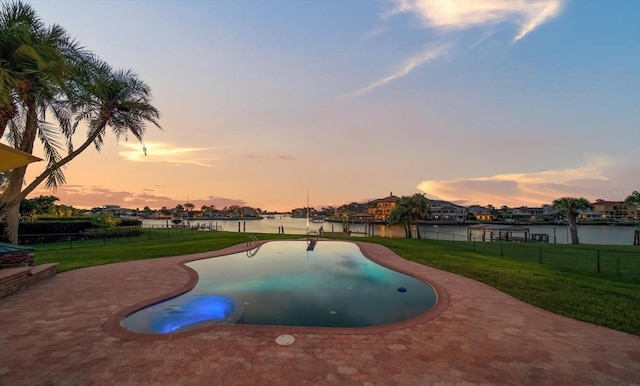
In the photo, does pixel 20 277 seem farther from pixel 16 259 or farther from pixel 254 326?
pixel 254 326

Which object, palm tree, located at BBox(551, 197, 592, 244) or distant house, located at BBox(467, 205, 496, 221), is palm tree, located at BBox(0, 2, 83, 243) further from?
distant house, located at BBox(467, 205, 496, 221)

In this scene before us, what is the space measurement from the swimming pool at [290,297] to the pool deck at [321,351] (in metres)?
1.03

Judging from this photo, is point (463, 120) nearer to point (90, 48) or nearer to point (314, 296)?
point (314, 296)

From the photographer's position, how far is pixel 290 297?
30.8 feet

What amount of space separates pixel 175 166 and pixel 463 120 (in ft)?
132

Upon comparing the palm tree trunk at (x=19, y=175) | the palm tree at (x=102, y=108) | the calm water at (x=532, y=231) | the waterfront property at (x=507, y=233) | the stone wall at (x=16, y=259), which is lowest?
the calm water at (x=532, y=231)

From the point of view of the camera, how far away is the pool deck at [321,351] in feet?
13.7

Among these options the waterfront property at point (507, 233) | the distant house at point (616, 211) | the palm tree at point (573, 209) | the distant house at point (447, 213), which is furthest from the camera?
the distant house at point (616, 211)

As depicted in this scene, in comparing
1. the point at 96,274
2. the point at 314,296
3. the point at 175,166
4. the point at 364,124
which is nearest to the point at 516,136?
the point at 364,124

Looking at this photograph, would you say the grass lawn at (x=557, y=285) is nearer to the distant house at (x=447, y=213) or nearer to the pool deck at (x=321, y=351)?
the pool deck at (x=321, y=351)

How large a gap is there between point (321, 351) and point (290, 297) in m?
4.54

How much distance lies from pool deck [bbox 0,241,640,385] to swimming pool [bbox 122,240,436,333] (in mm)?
1030

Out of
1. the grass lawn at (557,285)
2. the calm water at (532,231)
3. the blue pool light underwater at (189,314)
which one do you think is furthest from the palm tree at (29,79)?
the calm water at (532,231)

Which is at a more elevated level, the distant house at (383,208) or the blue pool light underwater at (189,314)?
the distant house at (383,208)
